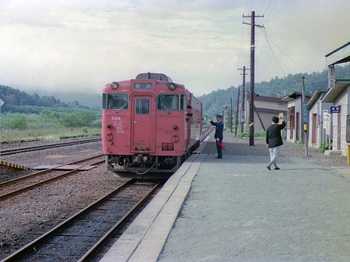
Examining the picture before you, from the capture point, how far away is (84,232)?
7.13 metres

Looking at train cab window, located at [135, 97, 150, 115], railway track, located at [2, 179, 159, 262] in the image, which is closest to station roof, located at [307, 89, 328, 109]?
train cab window, located at [135, 97, 150, 115]

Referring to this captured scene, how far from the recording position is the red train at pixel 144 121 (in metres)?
12.1

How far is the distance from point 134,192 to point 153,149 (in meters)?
1.52

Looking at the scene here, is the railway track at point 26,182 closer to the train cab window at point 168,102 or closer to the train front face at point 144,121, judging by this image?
the train front face at point 144,121

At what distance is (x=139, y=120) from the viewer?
480 inches

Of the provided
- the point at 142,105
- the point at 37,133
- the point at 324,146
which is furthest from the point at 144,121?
the point at 37,133

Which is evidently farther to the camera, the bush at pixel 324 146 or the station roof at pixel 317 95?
the station roof at pixel 317 95

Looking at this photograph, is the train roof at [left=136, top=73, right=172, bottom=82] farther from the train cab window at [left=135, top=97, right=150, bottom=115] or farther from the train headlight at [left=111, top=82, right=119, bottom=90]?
the train headlight at [left=111, top=82, right=119, bottom=90]

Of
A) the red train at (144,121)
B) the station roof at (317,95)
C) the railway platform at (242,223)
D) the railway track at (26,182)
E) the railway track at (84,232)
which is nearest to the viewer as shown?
the railway platform at (242,223)

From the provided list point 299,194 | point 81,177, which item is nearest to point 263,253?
point 299,194

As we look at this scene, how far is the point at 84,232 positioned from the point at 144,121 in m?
5.48

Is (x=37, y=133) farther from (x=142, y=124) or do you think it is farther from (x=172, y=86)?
(x=172, y=86)

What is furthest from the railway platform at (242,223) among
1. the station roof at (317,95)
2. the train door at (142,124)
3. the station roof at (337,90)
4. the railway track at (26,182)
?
the station roof at (317,95)

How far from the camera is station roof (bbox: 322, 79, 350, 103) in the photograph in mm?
18527
